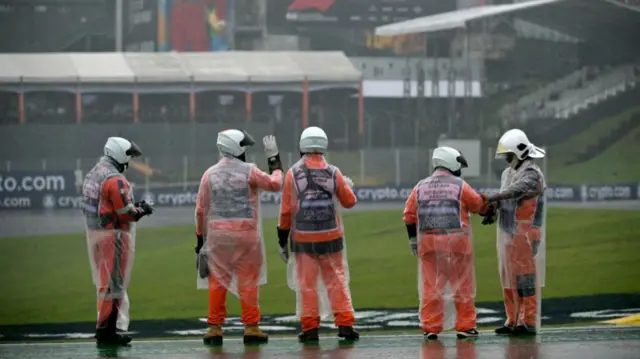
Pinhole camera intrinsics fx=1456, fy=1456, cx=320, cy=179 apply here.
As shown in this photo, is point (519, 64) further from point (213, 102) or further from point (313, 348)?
point (313, 348)

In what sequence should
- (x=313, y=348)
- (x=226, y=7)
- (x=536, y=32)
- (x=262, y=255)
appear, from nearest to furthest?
(x=313, y=348) < (x=262, y=255) < (x=226, y=7) < (x=536, y=32)

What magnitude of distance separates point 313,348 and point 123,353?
128cm

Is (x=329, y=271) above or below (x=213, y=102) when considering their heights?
below

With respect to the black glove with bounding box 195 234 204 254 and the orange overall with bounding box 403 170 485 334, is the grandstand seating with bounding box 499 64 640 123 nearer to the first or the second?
the orange overall with bounding box 403 170 485 334

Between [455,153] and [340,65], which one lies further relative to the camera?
[340,65]

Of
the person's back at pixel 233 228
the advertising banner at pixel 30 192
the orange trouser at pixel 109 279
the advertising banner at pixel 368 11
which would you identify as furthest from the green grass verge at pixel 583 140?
the orange trouser at pixel 109 279

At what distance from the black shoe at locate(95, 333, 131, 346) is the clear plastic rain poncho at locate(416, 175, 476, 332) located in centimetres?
→ 211

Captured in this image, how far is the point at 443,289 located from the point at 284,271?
7372 millimetres

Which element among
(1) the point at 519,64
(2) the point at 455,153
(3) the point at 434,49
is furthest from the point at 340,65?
(2) the point at 455,153

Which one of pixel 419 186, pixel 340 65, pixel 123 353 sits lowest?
pixel 123 353

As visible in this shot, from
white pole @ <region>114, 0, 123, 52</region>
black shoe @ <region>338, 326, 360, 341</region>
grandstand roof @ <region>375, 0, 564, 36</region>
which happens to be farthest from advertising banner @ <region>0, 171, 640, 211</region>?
black shoe @ <region>338, 326, 360, 341</region>

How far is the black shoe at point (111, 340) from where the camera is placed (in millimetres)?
10230

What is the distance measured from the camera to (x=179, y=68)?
56.7 ft

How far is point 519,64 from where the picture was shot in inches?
724
